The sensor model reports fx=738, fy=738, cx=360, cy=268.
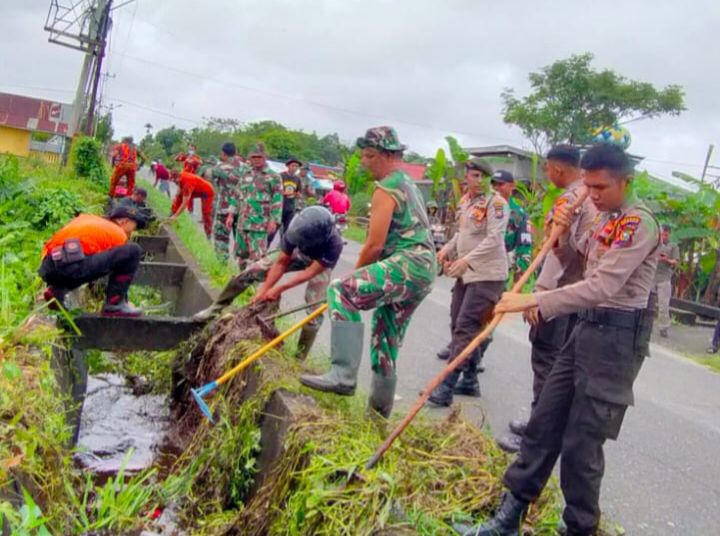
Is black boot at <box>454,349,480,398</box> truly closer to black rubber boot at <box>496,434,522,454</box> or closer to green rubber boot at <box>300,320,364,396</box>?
black rubber boot at <box>496,434,522,454</box>

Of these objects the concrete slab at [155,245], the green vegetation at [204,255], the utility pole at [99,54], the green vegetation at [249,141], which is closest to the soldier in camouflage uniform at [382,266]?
the green vegetation at [204,255]

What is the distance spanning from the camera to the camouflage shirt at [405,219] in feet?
13.4

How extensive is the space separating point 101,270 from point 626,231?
3.87 meters

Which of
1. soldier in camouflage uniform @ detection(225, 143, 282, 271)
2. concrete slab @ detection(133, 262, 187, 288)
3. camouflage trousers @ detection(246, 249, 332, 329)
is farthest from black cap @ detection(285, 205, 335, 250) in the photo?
soldier in camouflage uniform @ detection(225, 143, 282, 271)

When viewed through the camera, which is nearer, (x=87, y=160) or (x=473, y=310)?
(x=473, y=310)

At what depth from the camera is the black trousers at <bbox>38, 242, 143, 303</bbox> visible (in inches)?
206

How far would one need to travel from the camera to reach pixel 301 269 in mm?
5793

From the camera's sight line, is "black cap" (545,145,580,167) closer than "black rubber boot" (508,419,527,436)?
Yes

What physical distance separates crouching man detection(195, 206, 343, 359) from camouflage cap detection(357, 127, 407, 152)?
993 mm

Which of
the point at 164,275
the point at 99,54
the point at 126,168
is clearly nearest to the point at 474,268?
the point at 164,275

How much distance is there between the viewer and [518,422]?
206 inches

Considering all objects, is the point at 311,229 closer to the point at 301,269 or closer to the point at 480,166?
the point at 301,269

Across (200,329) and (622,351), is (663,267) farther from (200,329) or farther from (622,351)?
(622,351)

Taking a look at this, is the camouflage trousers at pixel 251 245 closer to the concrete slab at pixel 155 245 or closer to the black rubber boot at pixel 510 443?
the concrete slab at pixel 155 245
